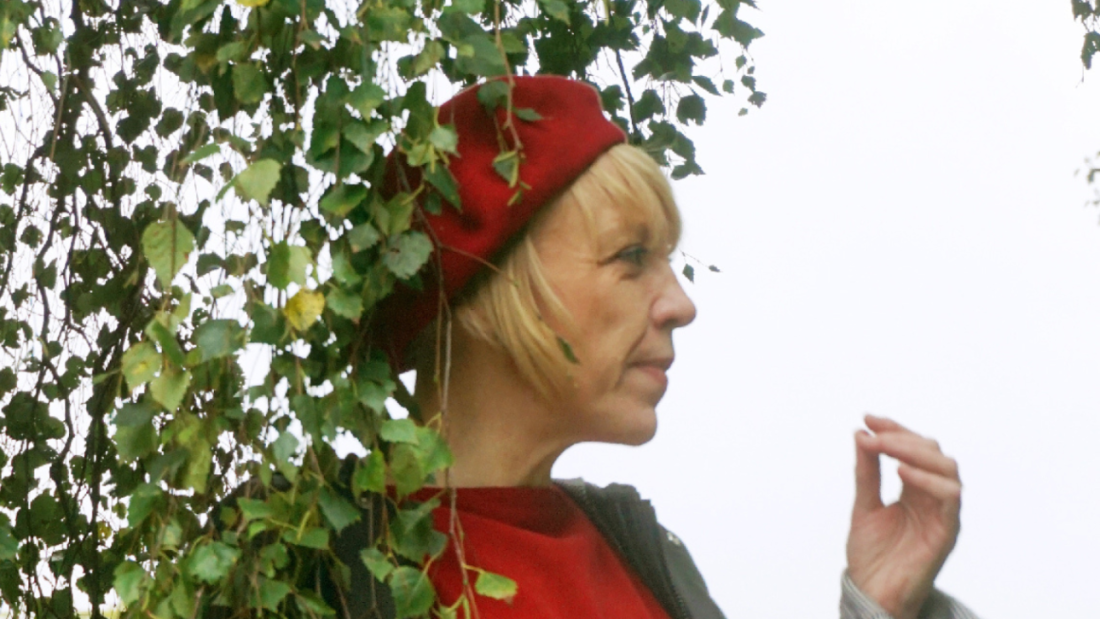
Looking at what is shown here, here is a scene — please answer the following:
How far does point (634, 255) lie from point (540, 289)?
0.09m

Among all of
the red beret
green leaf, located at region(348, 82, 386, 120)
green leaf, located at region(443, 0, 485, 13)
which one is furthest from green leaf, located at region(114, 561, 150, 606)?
green leaf, located at region(443, 0, 485, 13)

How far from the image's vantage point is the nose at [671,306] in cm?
115

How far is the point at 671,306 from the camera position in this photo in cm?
115

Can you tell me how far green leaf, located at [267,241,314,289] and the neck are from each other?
211 mm

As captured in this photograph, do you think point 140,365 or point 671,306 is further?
point 671,306

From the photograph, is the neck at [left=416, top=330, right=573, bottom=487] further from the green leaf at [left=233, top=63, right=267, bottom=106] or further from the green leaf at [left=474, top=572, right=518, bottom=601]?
the green leaf at [left=233, top=63, right=267, bottom=106]

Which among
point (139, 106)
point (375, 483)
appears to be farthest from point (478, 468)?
point (139, 106)

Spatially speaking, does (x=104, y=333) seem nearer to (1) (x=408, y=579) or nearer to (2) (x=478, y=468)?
(2) (x=478, y=468)

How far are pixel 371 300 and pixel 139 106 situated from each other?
0.76 m

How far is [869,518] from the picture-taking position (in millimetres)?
1229

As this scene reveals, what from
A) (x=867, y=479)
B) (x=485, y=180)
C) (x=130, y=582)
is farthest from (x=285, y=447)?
(x=867, y=479)

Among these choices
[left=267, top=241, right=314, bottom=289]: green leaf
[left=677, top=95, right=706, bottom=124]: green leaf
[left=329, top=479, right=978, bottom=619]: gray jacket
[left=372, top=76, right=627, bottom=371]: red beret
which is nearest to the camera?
[left=267, top=241, right=314, bottom=289]: green leaf

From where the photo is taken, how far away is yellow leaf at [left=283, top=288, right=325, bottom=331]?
3.29 ft

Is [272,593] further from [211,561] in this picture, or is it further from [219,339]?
[219,339]
